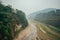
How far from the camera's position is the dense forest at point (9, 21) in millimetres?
4120

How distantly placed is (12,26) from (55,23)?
127 centimetres

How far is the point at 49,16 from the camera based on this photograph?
15.9 feet

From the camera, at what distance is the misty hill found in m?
4.77

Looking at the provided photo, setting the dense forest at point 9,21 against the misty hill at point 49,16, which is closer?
the dense forest at point 9,21

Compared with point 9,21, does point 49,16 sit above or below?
below

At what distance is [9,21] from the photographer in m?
4.25

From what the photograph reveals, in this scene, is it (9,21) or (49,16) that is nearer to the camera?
(9,21)

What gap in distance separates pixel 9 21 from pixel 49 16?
1.22 m

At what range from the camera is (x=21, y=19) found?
4.48 metres

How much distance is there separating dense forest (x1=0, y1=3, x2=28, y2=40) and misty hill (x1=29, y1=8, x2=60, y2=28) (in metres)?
0.41

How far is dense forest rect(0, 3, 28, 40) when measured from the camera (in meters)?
4.12

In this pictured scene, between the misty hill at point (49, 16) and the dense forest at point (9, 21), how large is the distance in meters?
0.41

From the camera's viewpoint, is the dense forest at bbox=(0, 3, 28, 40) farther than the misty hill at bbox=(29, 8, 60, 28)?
No

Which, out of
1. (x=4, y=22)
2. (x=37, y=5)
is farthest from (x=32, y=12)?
(x=4, y=22)
